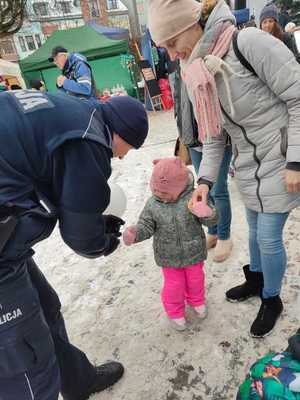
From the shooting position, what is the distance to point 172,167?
1.74 metres

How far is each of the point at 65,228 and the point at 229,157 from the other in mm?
1492

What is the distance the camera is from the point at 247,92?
1.44m

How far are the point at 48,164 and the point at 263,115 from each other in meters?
0.98

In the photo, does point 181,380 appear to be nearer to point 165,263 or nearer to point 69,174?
point 165,263

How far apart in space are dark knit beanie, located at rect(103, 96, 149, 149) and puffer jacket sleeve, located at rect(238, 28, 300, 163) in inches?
21.7

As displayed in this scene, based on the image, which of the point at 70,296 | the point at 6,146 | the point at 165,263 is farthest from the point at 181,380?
the point at 6,146

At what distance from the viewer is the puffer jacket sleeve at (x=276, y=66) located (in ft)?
4.34

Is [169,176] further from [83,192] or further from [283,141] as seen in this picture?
[83,192]

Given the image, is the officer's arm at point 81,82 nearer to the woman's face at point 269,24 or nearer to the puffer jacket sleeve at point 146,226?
the woman's face at point 269,24

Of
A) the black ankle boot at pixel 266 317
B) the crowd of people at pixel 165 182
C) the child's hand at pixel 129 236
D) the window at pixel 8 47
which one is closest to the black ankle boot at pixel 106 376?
the crowd of people at pixel 165 182

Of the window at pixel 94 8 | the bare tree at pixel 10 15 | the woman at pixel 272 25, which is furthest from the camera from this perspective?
the window at pixel 94 8

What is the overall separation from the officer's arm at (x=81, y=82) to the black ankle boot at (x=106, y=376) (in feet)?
10.7

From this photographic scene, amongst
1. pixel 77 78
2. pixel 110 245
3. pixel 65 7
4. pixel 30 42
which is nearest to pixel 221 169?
pixel 110 245

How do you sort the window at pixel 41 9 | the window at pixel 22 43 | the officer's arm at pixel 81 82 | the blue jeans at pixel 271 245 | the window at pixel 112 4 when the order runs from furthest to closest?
1. the window at pixel 112 4
2. the window at pixel 22 43
3. the window at pixel 41 9
4. the officer's arm at pixel 81 82
5. the blue jeans at pixel 271 245
